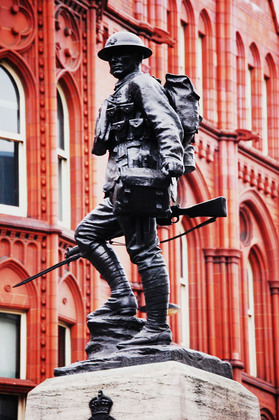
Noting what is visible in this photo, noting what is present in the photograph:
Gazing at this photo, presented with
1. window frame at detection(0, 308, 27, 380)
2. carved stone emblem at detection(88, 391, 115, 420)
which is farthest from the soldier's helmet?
window frame at detection(0, 308, 27, 380)

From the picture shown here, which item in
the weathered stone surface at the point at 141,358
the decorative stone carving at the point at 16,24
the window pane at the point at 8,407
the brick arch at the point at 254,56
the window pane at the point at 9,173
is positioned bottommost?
the weathered stone surface at the point at 141,358

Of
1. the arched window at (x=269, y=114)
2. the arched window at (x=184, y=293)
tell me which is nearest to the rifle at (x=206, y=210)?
the arched window at (x=184, y=293)

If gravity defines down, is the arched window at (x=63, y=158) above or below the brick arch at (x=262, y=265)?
below

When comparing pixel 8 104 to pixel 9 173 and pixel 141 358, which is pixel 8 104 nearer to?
pixel 9 173

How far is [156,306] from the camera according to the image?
11.5 m

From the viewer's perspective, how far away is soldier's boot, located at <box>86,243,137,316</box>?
1173 centimetres

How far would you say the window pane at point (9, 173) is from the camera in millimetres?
25609

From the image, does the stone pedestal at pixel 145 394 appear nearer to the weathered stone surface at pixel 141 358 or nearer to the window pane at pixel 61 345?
the weathered stone surface at pixel 141 358

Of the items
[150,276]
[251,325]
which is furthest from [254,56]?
[150,276]

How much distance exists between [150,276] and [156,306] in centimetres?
22

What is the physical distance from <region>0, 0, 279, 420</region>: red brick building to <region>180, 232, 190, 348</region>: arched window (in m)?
0.03

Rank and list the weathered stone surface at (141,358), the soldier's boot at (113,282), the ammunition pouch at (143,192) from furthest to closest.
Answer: the soldier's boot at (113,282) → the ammunition pouch at (143,192) → the weathered stone surface at (141,358)

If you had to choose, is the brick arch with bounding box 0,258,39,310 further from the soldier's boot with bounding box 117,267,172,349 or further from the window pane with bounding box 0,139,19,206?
the soldier's boot with bounding box 117,267,172,349

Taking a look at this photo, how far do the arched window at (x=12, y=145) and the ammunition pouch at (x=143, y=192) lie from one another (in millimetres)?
14047
